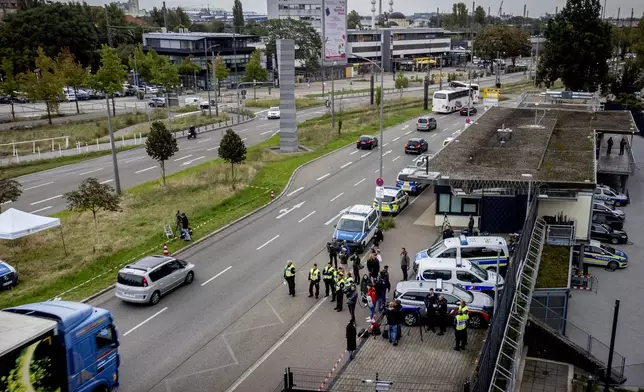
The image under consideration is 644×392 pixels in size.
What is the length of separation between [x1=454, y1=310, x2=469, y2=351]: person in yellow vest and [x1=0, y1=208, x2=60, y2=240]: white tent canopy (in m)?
18.0

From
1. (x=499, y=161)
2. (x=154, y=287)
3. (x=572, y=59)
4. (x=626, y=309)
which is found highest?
(x=572, y=59)

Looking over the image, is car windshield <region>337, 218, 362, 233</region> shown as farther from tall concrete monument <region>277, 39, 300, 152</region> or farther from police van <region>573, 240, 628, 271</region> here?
tall concrete monument <region>277, 39, 300, 152</region>

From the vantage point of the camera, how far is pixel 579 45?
207 feet

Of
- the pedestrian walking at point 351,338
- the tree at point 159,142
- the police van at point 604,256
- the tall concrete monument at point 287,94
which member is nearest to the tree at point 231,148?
the tree at point 159,142

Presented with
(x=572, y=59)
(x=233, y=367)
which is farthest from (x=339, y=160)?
(x=572, y=59)

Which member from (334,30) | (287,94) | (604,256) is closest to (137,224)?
(287,94)

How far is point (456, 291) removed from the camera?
19125 mm

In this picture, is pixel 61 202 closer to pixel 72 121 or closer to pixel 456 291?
pixel 456 291

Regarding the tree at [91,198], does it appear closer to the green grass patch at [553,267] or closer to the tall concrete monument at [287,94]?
the green grass patch at [553,267]

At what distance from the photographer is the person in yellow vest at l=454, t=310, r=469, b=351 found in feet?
53.6

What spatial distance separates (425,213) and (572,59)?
138ft

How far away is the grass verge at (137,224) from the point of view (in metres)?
23.1

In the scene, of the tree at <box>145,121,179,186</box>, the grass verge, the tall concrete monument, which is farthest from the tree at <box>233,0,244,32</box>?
the tree at <box>145,121,179,186</box>

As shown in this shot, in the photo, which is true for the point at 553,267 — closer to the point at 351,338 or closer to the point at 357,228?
the point at 357,228
